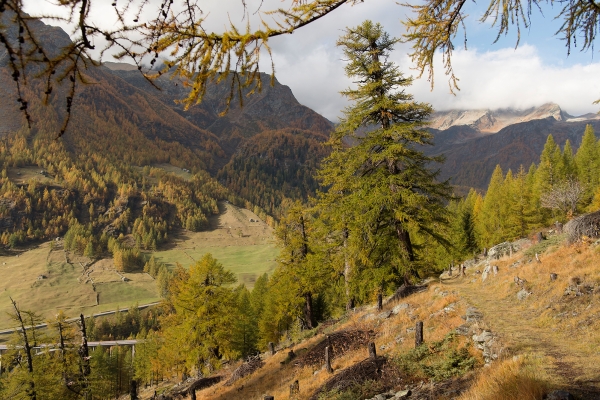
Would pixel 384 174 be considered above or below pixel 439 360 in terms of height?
above

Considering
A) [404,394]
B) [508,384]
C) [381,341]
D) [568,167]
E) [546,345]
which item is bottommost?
[381,341]

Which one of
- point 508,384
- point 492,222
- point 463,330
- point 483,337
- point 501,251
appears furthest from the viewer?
point 492,222

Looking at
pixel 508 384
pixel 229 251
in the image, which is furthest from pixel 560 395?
pixel 229 251

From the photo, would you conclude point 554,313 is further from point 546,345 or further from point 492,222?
point 492,222

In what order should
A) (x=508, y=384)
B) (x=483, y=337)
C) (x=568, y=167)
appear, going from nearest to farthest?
(x=508, y=384), (x=483, y=337), (x=568, y=167)

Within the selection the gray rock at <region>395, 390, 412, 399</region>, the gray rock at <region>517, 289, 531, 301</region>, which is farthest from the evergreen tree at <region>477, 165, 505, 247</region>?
the gray rock at <region>395, 390, 412, 399</region>

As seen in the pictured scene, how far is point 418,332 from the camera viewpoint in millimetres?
9906

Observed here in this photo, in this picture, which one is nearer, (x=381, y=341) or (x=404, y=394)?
(x=404, y=394)

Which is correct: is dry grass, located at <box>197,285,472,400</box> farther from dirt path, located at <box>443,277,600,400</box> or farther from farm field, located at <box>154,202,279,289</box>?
farm field, located at <box>154,202,279,289</box>

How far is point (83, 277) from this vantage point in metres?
128

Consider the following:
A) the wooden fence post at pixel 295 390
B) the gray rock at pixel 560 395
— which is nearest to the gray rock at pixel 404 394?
the gray rock at pixel 560 395

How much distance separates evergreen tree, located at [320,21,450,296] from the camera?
14344 millimetres

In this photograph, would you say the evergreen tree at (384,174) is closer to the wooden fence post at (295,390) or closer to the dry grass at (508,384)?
the wooden fence post at (295,390)

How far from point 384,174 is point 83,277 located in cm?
14680
